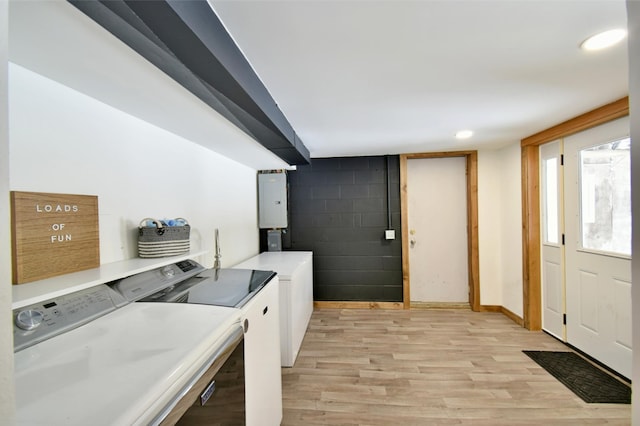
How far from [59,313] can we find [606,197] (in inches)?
138

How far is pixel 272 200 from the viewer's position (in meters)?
3.62

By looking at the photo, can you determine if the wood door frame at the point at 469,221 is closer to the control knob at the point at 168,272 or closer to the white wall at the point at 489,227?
the white wall at the point at 489,227

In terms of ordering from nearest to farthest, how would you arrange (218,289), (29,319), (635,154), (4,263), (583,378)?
1. (4,263)
2. (635,154)
3. (29,319)
4. (218,289)
5. (583,378)

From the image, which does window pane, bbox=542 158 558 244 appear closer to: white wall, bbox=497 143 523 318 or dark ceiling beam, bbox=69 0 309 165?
white wall, bbox=497 143 523 318

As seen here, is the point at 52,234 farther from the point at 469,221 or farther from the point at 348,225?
the point at 469,221

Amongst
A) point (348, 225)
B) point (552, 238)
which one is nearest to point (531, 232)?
point (552, 238)

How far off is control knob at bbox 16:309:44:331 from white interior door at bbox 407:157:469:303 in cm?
372

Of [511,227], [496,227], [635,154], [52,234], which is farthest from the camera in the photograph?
[496,227]

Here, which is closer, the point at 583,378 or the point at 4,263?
the point at 4,263

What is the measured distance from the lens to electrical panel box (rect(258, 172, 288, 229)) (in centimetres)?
362

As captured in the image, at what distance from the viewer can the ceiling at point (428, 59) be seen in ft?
3.37

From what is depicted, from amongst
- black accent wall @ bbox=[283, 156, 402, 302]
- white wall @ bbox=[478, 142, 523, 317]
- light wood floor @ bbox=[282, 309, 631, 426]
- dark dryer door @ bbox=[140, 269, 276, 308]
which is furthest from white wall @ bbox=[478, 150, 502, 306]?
dark dryer door @ bbox=[140, 269, 276, 308]

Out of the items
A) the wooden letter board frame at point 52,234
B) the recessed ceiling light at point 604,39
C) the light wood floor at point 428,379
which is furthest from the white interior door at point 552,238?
the wooden letter board frame at point 52,234

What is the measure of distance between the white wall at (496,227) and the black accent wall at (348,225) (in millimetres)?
1095
